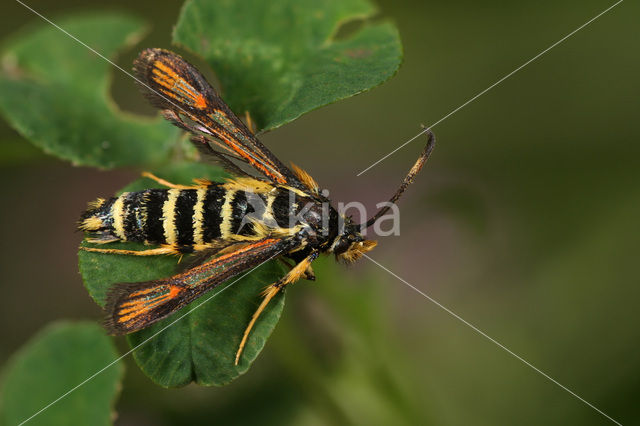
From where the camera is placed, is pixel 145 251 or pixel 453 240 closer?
pixel 145 251

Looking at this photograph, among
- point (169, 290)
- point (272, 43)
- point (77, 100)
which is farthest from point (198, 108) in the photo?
point (77, 100)

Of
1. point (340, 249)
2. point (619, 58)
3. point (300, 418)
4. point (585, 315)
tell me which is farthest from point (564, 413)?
point (619, 58)

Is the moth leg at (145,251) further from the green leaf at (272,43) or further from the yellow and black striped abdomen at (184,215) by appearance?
the green leaf at (272,43)

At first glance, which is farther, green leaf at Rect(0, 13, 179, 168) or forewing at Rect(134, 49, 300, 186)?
green leaf at Rect(0, 13, 179, 168)

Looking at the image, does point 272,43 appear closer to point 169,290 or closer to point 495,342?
point 169,290

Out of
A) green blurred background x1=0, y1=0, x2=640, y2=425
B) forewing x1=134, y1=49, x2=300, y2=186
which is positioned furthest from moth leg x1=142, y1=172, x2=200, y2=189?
green blurred background x1=0, y1=0, x2=640, y2=425

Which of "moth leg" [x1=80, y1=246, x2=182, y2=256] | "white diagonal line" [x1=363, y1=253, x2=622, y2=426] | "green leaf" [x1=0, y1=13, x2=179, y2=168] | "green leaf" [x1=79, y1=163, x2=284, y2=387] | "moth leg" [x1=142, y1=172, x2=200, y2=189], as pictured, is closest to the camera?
"green leaf" [x1=79, y1=163, x2=284, y2=387]

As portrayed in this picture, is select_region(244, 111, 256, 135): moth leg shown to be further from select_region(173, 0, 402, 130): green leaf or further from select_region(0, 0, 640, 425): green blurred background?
select_region(0, 0, 640, 425): green blurred background
